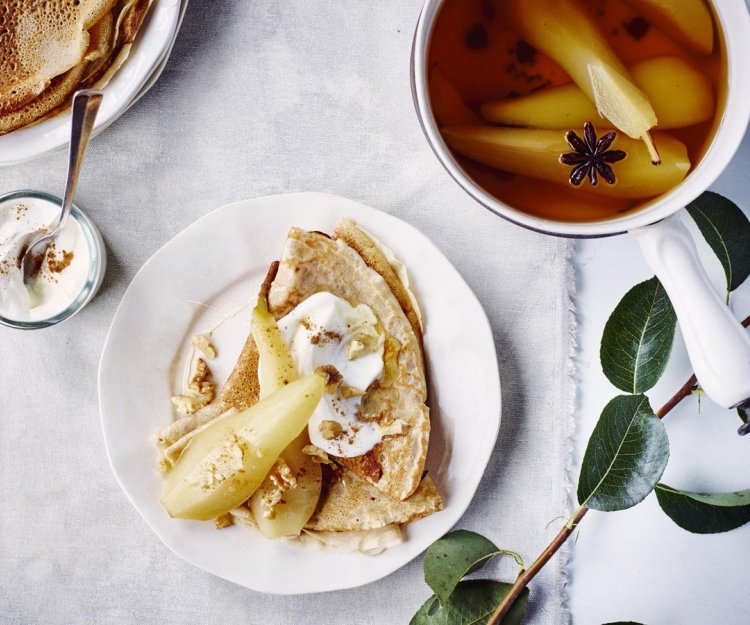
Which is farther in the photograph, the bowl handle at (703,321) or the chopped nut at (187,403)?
the chopped nut at (187,403)

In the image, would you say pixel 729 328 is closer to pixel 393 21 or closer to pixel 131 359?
pixel 393 21

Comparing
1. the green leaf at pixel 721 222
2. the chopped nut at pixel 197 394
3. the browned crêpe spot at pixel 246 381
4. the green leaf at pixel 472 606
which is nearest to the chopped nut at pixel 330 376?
the browned crêpe spot at pixel 246 381

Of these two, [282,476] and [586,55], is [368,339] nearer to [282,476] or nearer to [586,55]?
[282,476]

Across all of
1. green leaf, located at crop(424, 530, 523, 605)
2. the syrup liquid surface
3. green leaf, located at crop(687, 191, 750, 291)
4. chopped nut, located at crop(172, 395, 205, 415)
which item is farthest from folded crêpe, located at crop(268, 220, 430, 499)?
green leaf, located at crop(687, 191, 750, 291)

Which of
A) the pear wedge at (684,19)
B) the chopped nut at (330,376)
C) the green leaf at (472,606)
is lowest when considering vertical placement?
the green leaf at (472,606)

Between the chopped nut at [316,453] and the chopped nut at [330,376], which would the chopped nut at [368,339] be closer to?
the chopped nut at [330,376]

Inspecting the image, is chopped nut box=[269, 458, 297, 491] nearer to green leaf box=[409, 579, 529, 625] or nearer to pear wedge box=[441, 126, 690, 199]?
green leaf box=[409, 579, 529, 625]
